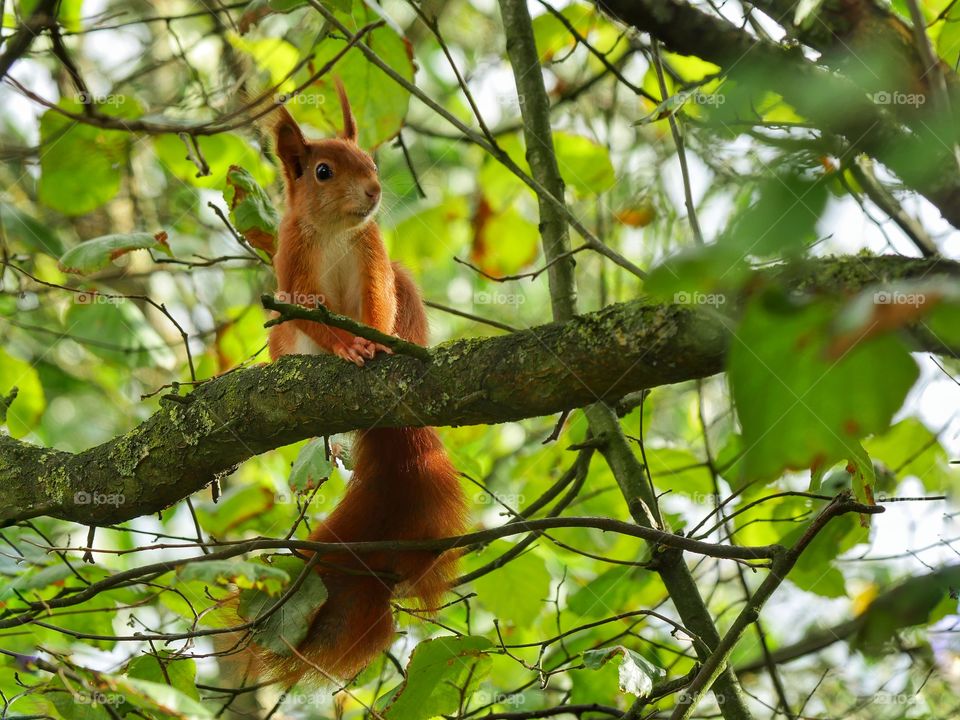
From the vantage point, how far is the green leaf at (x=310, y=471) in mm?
1810

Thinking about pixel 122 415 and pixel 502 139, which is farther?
pixel 122 415

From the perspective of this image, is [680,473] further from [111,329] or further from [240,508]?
[111,329]

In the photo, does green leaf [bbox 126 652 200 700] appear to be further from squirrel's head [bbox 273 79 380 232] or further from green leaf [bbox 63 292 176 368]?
green leaf [bbox 63 292 176 368]

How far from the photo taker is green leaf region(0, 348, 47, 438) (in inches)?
107

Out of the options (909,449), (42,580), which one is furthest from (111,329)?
(909,449)

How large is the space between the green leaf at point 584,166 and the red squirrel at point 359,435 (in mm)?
671

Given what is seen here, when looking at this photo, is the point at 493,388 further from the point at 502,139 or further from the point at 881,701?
the point at 502,139

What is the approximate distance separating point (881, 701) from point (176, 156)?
275cm

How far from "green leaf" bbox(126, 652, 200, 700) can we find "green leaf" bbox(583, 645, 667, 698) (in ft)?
2.59

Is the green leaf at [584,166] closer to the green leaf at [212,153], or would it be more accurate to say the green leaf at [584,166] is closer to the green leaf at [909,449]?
the green leaf at [212,153]

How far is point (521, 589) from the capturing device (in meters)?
2.30

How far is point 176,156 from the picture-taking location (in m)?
3.02

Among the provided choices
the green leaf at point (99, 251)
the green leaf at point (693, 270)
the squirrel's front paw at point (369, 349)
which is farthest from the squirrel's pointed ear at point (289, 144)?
the green leaf at point (693, 270)

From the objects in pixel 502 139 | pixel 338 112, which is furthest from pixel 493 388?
pixel 502 139
